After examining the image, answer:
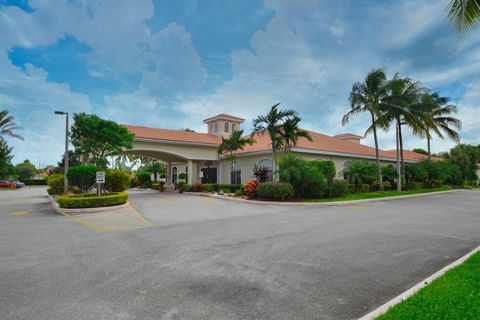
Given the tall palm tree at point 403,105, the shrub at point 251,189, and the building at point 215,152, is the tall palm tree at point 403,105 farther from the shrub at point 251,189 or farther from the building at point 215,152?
the shrub at point 251,189

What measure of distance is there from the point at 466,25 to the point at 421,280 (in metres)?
6.27

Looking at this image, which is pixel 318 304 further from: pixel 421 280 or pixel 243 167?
pixel 243 167

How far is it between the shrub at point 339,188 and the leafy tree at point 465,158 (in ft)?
97.3

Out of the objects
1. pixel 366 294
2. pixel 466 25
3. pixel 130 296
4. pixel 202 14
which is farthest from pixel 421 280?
pixel 202 14

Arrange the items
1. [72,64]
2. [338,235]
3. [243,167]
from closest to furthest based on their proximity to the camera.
→ [338,235]
[72,64]
[243,167]

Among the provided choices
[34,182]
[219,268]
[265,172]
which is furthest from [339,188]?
[34,182]

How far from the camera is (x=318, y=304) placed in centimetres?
364

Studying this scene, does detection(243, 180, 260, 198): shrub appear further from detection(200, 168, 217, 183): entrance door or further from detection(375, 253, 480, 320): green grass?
detection(375, 253, 480, 320): green grass

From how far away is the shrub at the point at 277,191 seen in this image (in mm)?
16922

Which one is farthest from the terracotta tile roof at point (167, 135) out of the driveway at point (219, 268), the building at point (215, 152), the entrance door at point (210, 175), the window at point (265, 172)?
the driveway at point (219, 268)

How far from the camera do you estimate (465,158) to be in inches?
1487

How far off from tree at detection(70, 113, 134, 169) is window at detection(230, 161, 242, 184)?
1091 cm

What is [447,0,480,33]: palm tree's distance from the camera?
621 cm

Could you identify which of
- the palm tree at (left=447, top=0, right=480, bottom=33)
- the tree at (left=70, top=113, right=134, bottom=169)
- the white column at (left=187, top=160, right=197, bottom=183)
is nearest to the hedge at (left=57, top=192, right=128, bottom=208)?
the tree at (left=70, top=113, right=134, bottom=169)
